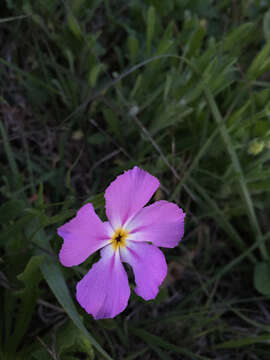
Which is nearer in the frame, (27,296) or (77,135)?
(27,296)

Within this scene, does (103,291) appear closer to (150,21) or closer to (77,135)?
(77,135)

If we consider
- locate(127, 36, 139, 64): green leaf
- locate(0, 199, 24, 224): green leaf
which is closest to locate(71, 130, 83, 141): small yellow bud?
locate(127, 36, 139, 64): green leaf

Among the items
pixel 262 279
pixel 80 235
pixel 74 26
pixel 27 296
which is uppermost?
pixel 74 26

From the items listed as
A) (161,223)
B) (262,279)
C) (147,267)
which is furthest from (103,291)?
(262,279)

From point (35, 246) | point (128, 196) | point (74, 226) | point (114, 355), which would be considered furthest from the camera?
point (114, 355)

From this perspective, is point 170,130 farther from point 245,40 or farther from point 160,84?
point 245,40

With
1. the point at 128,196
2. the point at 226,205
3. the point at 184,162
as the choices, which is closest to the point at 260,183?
the point at 226,205

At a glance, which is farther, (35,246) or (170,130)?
(170,130)
